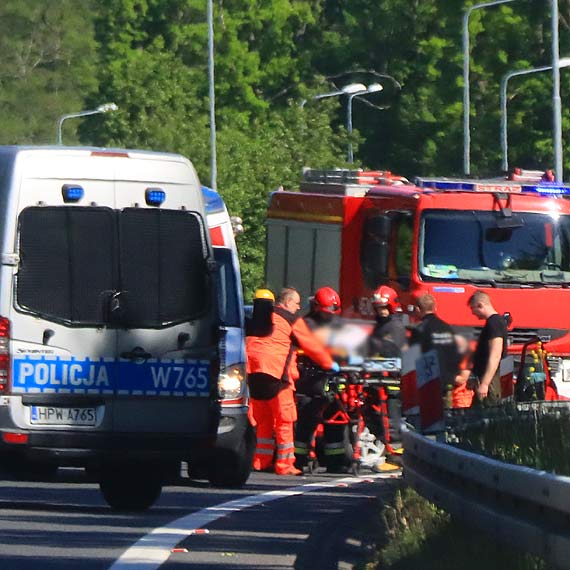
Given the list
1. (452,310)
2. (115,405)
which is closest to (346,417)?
(452,310)

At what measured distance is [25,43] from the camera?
96062 millimetres

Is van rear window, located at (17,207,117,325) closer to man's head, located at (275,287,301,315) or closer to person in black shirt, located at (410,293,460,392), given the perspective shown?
person in black shirt, located at (410,293,460,392)

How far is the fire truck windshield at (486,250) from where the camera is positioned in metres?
21.7

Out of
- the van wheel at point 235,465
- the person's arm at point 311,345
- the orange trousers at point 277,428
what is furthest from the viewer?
the orange trousers at point 277,428

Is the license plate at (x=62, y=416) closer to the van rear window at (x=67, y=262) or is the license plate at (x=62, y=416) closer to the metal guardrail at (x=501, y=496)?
the van rear window at (x=67, y=262)

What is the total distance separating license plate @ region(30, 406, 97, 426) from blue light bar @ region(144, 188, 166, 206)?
1.35 meters

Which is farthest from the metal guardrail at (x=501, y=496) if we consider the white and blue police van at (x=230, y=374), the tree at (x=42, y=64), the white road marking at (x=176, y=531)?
the tree at (x=42, y=64)

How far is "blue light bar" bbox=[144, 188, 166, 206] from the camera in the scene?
43.5 ft

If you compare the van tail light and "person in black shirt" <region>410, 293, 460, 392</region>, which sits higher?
"person in black shirt" <region>410, 293, 460, 392</region>

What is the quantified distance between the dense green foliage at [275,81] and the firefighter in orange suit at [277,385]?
30216 mm

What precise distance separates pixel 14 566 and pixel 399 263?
1149 centimetres

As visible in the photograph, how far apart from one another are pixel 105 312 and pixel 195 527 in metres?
1.44

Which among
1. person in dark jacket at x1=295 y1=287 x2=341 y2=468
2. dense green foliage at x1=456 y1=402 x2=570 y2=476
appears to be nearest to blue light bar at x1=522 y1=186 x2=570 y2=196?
person in dark jacket at x1=295 y1=287 x2=341 y2=468

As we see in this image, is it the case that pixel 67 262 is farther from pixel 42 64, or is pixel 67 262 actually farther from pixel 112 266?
pixel 42 64
